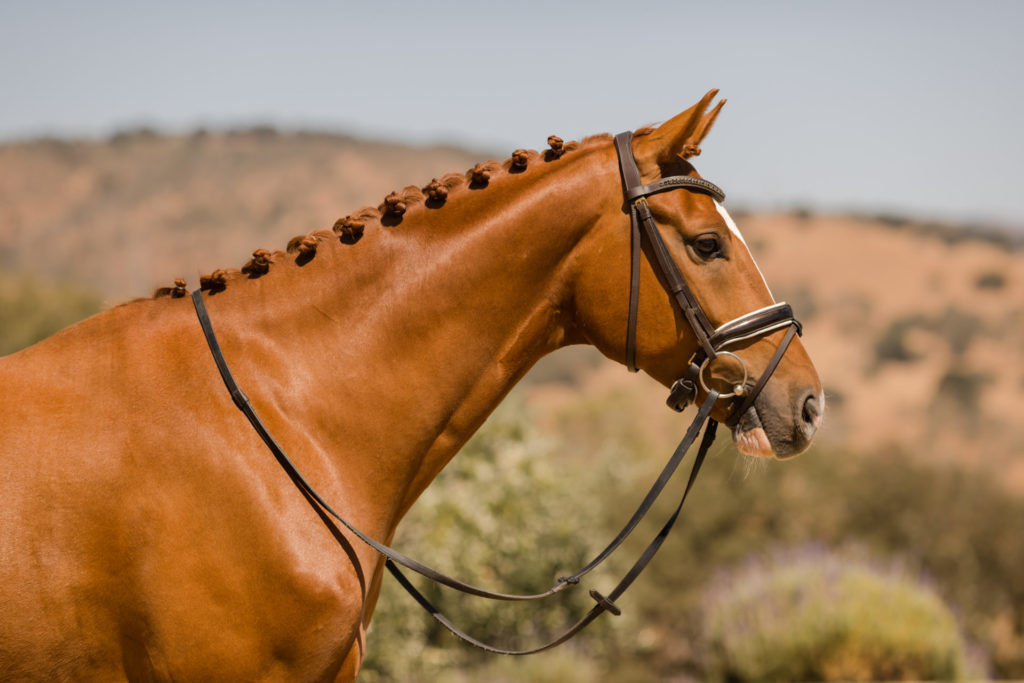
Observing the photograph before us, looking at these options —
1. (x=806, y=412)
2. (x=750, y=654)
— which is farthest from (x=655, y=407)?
(x=806, y=412)

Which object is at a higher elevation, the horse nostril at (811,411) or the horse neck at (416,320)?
the horse neck at (416,320)

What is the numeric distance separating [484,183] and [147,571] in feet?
5.88

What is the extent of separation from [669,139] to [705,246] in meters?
0.43

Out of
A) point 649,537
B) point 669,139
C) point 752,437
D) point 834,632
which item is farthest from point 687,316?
point 649,537

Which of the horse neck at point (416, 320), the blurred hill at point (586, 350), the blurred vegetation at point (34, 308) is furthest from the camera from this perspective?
the blurred hill at point (586, 350)

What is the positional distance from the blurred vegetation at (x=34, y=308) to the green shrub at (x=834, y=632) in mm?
12262

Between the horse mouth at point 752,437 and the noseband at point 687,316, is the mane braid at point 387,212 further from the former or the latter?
the horse mouth at point 752,437

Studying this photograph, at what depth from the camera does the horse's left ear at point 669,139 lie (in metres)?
3.20

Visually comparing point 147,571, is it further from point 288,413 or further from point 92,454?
point 288,413

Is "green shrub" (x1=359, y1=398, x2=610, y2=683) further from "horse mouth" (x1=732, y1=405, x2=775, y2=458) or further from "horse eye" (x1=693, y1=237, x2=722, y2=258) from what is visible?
"horse eye" (x1=693, y1=237, x2=722, y2=258)

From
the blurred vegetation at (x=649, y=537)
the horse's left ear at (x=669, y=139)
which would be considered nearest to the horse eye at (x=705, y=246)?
the horse's left ear at (x=669, y=139)

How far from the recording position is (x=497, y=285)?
3.19 meters

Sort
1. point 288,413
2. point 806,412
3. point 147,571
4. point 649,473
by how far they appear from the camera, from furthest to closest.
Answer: point 649,473, point 806,412, point 288,413, point 147,571

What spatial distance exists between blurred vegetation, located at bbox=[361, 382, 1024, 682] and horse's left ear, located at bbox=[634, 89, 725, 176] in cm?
361
